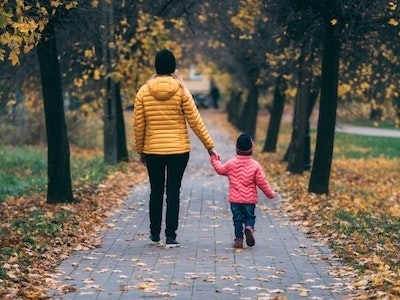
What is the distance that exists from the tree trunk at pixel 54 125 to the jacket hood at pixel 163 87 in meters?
4.58

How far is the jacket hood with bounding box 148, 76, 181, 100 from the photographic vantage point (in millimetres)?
11047

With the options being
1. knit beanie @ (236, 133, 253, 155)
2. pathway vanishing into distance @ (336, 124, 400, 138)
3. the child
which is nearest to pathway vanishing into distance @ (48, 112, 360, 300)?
the child

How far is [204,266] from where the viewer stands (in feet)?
32.5

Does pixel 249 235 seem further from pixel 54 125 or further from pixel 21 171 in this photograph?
pixel 21 171

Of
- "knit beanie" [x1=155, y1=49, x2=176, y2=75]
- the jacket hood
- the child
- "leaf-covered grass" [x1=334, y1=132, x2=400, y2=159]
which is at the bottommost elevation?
"leaf-covered grass" [x1=334, y1=132, x2=400, y2=159]

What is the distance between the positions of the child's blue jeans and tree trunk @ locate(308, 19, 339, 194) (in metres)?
6.34

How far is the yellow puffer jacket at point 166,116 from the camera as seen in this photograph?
11.1 m

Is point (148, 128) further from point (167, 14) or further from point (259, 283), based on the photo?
point (167, 14)

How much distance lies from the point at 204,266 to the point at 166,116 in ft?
6.54

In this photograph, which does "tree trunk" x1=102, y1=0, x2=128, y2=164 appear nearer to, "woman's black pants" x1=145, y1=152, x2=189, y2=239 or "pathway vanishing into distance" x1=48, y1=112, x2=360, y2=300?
"pathway vanishing into distance" x1=48, y1=112, x2=360, y2=300

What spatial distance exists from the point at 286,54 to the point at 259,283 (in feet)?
54.2

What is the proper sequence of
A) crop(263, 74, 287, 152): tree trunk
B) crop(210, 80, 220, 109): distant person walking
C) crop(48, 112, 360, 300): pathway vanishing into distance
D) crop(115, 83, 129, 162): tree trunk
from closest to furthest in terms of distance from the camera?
1. crop(48, 112, 360, 300): pathway vanishing into distance
2. crop(115, 83, 129, 162): tree trunk
3. crop(263, 74, 287, 152): tree trunk
4. crop(210, 80, 220, 109): distant person walking

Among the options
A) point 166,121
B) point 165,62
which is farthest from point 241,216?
point 165,62

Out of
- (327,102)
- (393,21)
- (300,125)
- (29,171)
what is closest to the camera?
(393,21)
